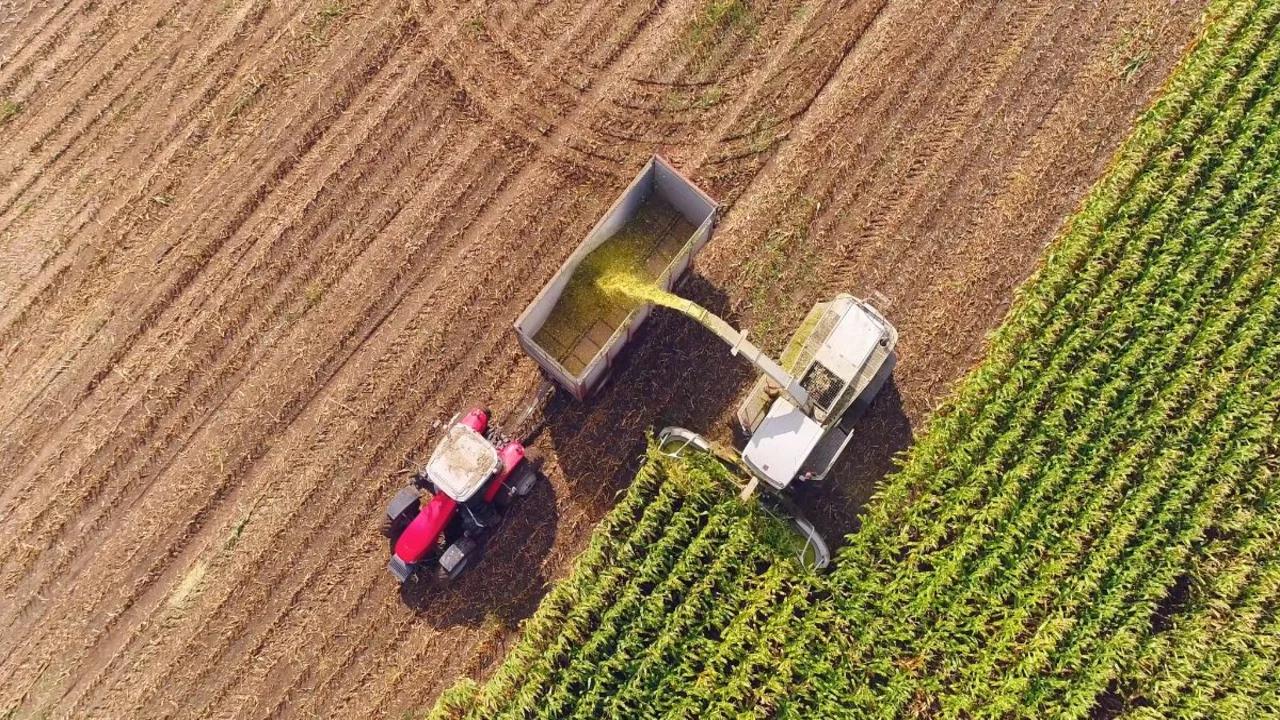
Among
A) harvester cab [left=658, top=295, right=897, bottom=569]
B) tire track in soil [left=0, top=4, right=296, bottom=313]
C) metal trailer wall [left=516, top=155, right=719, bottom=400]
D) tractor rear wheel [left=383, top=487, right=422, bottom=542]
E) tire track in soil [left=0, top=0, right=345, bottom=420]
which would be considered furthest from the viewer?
tire track in soil [left=0, top=4, right=296, bottom=313]

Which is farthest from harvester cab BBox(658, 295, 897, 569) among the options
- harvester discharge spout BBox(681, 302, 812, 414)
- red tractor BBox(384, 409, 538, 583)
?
red tractor BBox(384, 409, 538, 583)

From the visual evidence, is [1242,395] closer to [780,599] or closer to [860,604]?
[860,604]

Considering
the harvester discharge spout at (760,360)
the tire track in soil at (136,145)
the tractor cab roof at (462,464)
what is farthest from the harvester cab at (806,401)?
the tire track in soil at (136,145)

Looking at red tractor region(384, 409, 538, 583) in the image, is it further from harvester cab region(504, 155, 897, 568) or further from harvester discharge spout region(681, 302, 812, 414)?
harvester discharge spout region(681, 302, 812, 414)

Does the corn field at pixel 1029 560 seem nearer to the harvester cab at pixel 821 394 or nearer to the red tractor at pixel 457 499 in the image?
the harvester cab at pixel 821 394

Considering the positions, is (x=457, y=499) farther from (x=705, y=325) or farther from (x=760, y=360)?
(x=760, y=360)

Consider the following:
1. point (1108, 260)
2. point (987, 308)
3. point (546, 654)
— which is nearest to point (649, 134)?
point (987, 308)

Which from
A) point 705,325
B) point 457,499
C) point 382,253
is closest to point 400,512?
point 457,499
